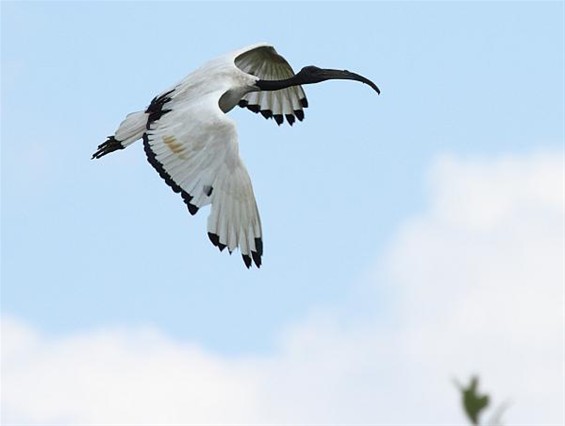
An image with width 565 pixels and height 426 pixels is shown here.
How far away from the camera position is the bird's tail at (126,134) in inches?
559

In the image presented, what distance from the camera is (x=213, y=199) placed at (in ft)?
41.7

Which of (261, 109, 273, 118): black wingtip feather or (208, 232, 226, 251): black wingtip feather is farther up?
(261, 109, 273, 118): black wingtip feather

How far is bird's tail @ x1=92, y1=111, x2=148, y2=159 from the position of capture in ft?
46.6

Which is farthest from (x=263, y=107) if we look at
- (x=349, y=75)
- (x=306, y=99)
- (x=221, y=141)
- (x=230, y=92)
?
(x=221, y=141)

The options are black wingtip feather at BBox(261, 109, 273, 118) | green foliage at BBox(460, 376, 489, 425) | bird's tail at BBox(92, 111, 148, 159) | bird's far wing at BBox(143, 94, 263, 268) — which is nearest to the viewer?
green foliage at BBox(460, 376, 489, 425)

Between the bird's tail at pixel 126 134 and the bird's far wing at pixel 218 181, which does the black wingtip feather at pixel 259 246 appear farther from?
the bird's tail at pixel 126 134

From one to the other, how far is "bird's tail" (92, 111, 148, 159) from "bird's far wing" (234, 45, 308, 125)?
2.66 m

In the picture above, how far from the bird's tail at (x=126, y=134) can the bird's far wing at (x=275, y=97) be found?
266 centimetres

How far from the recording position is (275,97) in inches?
695

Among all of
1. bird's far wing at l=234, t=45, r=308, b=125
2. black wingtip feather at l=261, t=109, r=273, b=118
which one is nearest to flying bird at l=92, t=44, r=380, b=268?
bird's far wing at l=234, t=45, r=308, b=125

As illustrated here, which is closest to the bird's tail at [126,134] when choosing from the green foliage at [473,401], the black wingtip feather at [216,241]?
the black wingtip feather at [216,241]

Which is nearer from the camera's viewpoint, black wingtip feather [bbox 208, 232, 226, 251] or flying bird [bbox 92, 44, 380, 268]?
black wingtip feather [bbox 208, 232, 226, 251]

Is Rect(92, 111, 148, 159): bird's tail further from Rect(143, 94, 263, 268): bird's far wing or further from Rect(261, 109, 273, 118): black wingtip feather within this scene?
Rect(261, 109, 273, 118): black wingtip feather

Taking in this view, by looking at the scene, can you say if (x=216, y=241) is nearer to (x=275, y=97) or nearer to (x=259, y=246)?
(x=259, y=246)
